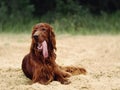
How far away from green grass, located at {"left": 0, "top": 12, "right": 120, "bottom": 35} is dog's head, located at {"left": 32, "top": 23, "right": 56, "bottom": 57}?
7.24 metres

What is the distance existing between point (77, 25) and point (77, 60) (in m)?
5.38

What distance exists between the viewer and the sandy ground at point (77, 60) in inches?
369

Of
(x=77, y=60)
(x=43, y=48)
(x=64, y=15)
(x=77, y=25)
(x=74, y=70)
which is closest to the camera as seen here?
(x=43, y=48)

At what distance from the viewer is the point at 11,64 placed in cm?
1165

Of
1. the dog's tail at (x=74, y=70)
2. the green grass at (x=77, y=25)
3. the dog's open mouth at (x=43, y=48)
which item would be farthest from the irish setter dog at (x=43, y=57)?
the green grass at (x=77, y=25)

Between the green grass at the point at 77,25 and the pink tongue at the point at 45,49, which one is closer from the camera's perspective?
the pink tongue at the point at 45,49

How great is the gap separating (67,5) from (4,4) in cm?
215

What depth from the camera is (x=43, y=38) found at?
9.41 metres

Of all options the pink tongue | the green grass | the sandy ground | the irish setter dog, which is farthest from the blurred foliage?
the pink tongue

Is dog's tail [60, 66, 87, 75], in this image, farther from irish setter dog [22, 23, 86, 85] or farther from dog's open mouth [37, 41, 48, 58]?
dog's open mouth [37, 41, 48, 58]

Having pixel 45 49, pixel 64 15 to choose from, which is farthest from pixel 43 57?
pixel 64 15

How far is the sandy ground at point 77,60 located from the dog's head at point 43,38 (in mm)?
618

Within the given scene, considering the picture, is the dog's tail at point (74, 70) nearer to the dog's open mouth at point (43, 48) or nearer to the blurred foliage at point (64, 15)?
the dog's open mouth at point (43, 48)

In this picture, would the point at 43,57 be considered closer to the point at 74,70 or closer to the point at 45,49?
the point at 45,49
